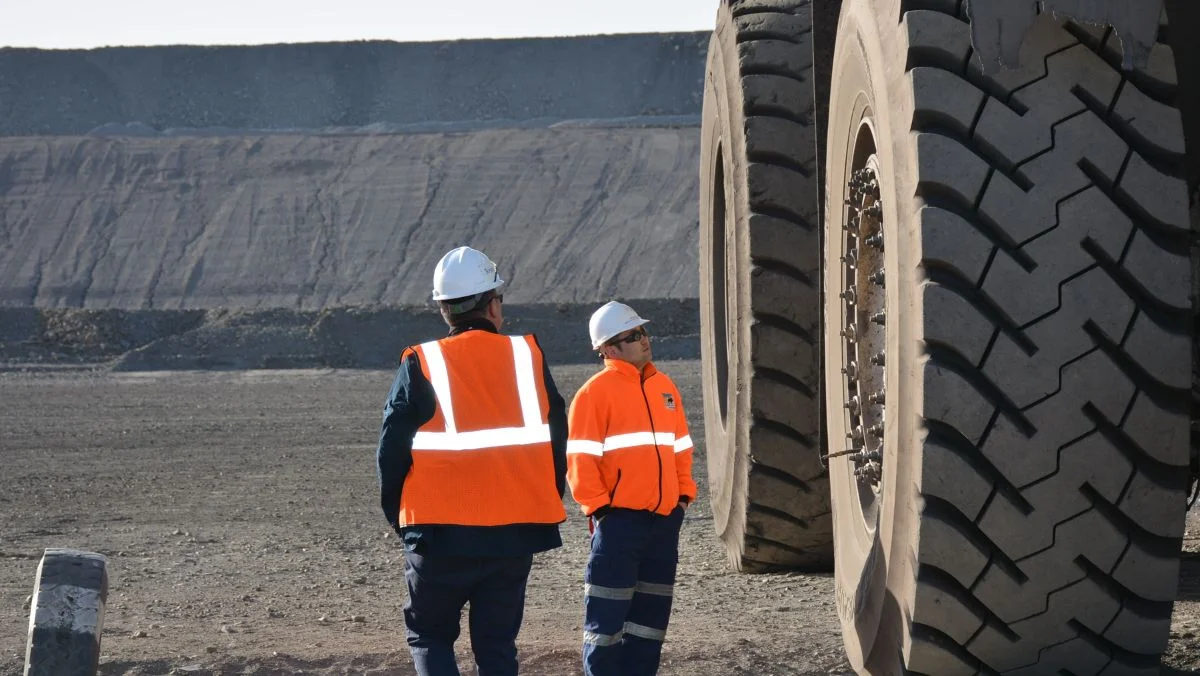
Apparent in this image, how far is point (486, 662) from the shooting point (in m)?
4.24

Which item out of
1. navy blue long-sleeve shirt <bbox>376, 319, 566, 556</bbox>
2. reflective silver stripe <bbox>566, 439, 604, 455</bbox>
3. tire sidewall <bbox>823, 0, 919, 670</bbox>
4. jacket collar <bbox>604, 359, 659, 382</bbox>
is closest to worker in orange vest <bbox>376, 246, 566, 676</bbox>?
navy blue long-sleeve shirt <bbox>376, 319, 566, 556</bbox>

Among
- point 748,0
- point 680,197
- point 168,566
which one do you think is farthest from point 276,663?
point 680,197

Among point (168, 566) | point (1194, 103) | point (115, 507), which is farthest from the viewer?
point (115, 507)

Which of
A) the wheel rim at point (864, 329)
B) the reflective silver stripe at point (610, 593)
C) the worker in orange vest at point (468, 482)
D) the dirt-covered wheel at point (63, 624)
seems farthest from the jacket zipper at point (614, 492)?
the dirt-covered wheel at point (63, 624)

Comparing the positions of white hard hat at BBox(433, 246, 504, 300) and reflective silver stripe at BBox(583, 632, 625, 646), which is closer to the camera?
white hard hat at BBox(433, 246, 504, 300)

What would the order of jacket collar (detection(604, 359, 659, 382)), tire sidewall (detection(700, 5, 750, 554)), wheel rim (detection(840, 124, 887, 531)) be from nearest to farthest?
wheel rim (detection(840, 124, 887, 531)) → jacket collar (detection(604, 359, 659, 382)) → tire sidewall (detection(700, 5, 750, 554))

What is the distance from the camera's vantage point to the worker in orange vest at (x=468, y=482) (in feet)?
13.5

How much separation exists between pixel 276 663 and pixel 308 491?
5.58 metres

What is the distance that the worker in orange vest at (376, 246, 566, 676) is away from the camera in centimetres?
411

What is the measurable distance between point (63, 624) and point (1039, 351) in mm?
3194

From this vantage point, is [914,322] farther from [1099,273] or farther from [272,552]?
[272,552]

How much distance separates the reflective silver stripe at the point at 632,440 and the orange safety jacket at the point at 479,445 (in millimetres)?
664

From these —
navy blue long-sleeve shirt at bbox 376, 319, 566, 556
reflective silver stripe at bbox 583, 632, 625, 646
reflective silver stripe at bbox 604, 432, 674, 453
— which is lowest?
reflective silver stripe at bbox 583, 632, 625, 646

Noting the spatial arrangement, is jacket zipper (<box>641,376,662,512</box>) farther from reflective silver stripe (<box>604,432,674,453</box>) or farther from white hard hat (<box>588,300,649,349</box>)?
white hard hat (<box>588,300,649,349</box>)
